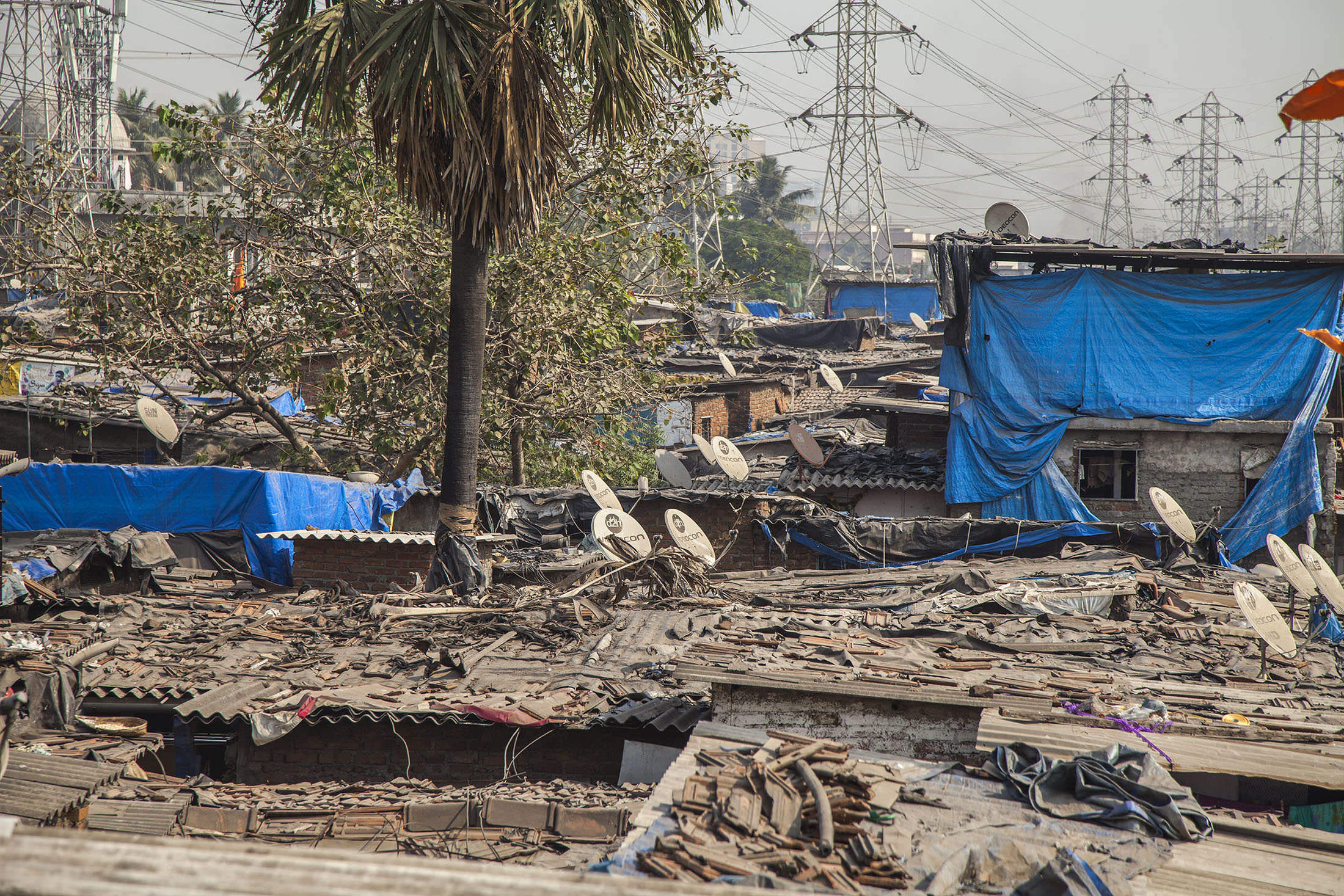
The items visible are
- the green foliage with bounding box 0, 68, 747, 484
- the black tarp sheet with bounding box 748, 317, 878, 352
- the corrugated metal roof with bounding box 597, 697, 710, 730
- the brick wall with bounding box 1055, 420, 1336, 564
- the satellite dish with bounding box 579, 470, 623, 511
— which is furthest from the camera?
the black tarp sheet with bounding box 748, 317, 878, 352

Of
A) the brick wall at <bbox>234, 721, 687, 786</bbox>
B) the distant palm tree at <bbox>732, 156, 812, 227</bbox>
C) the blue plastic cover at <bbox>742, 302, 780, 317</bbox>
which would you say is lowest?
the brick wall at <bbox>234, 721, 687, 786</bbox>

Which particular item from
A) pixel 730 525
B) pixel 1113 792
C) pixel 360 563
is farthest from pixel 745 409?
pixel 1113 792

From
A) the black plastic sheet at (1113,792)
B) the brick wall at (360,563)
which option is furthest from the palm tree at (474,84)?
the black plastic sheet at (1113,792)

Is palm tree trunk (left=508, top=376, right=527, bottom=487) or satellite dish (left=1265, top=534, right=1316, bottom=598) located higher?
palm tree trunk (left=508, top=376, right=527, bottom=487)

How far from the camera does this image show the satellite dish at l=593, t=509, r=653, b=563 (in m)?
12.3

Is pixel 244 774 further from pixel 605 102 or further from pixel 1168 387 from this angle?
pixel 1168 387

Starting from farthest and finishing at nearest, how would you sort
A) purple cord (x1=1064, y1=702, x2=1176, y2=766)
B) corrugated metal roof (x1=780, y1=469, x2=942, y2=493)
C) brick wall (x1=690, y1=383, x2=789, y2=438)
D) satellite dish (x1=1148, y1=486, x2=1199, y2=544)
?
brick wall (x1=690, y1=383, x2=789, y2=438) < corrugated metal roof (x1=780, y1=469, x2=942, y2=493) < satellite dish (x1=1148, y1=486, x2=1199, y2=544) < purple cord (x1=1064, y1=702, x2=1176, y2=766)

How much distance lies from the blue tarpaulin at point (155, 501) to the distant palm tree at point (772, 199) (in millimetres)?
64767

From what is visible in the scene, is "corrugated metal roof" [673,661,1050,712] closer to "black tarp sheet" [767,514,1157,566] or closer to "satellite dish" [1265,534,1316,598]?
"satellite dish" [1265,534,1316,598]

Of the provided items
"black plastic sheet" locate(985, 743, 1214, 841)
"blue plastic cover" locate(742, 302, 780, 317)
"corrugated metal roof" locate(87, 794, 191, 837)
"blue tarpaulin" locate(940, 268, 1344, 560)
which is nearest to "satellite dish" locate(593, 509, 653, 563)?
"corrugated metal roof" locate(87, 794, 191, 837)

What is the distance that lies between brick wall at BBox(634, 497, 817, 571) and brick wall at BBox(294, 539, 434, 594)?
5.17 metres

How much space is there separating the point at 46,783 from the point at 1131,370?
58.9 ft

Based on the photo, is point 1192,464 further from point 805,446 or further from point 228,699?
point 228,699

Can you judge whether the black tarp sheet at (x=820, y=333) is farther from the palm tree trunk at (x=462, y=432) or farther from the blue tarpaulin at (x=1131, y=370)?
the palm tree trunk at (x=462, y=432)
